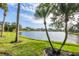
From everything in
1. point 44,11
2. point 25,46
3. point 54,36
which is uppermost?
point 44,11

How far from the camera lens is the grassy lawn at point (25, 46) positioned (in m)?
1.98

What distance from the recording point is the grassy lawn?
1981mm

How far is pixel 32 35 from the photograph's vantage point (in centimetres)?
200

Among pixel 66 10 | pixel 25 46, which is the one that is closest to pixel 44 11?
pixel 66 10

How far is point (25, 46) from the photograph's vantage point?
202cm

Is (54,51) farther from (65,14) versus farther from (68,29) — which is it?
(65,14)

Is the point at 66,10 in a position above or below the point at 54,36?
above

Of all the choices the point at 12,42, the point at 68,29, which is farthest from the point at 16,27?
the point at 68,29

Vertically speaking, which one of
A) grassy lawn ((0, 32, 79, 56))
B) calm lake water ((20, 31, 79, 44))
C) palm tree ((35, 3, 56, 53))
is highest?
palm tree ((35, 3, 56, 53))

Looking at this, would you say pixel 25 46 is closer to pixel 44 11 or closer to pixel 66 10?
pixel 44 11

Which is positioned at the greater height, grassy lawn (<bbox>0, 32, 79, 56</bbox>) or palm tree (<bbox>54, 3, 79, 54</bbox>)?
palm tree (<bbox>54, 3, 79, 54</bbox>)

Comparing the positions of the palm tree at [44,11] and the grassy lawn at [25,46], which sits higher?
the palm tree at [44,11]

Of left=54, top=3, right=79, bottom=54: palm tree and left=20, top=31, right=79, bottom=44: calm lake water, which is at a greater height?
left=54, top=3, right=79, bottom=54: palm tree

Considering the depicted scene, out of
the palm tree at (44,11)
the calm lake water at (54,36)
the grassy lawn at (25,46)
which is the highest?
the palm tree at (44,11)
